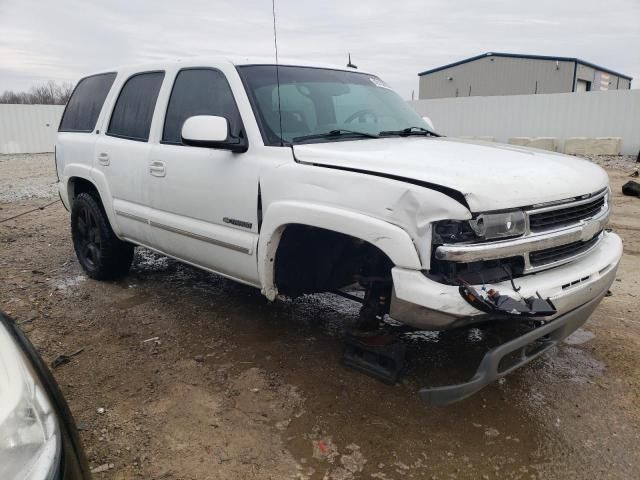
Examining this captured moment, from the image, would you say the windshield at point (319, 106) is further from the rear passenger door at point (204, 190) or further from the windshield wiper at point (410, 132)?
the rear passenger door at point (204, 190)

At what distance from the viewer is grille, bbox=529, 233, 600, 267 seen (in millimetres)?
2611

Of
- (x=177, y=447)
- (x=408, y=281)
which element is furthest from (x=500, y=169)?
(x=177, y=447)

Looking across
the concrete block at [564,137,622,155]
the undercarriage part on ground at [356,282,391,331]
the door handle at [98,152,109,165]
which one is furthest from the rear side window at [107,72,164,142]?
the concrete block at [564,137,622,155]

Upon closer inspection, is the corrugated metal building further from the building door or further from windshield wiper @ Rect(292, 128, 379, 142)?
windshield wiper @ Rect(292, 128, 379, 142)

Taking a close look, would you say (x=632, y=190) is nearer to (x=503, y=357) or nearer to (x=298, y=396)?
(x=503, y=357)

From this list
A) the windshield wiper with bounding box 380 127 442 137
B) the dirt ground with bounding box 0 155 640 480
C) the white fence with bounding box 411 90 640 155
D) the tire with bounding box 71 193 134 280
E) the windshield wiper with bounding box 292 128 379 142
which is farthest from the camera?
the white fence with bounding box 411 90 640 155

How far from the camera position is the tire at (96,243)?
16.1 ft

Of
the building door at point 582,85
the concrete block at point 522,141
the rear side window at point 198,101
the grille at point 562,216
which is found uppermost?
the building door at point 582,85

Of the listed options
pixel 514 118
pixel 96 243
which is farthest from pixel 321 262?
pixel 514 118

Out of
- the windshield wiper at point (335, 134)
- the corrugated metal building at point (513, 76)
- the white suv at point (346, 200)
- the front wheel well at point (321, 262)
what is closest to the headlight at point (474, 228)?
the white suv at point (346, 200)

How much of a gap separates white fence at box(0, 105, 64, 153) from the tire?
71.1ft

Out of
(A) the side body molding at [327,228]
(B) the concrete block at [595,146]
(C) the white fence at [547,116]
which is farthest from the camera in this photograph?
(C) the white fence at [547,116]

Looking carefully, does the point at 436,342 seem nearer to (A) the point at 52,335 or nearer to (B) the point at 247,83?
(B) the point at 247,83

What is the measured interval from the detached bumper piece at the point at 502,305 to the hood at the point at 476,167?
1.22ft
